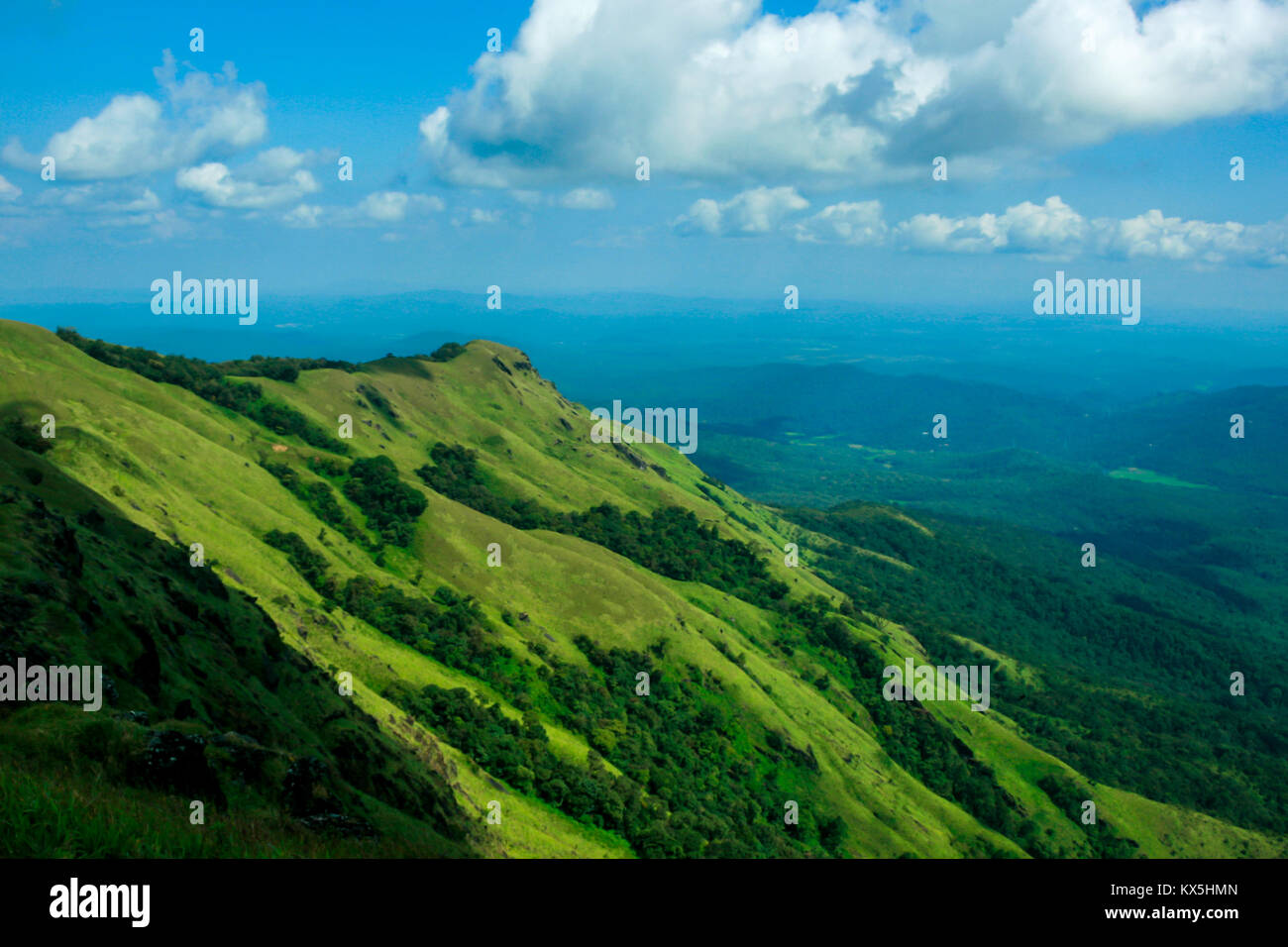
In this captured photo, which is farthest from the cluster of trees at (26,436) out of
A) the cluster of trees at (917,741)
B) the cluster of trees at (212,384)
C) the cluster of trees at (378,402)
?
the cluster of trees at (917,741)

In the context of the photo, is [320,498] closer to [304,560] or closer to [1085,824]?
[304,560]

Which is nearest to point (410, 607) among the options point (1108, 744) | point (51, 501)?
point (51, 501)

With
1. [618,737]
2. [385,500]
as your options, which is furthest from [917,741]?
[385,500]

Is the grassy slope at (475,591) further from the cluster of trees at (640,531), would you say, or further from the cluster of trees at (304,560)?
the cluster of trees at (640,531)

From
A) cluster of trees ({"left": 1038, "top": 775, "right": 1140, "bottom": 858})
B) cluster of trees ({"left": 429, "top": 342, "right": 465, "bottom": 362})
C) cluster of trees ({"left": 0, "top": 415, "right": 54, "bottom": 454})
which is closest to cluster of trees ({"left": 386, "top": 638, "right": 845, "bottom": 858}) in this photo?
cluster of trees ({"left": 0, "top": 415, "right": 54, "bottom": 454})

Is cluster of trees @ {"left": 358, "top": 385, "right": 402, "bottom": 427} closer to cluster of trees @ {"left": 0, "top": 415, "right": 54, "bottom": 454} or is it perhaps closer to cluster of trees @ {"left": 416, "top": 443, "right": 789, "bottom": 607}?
cluster of trees @ {"left": 416, "top": 443, "right": 789, "bottom": 607}
